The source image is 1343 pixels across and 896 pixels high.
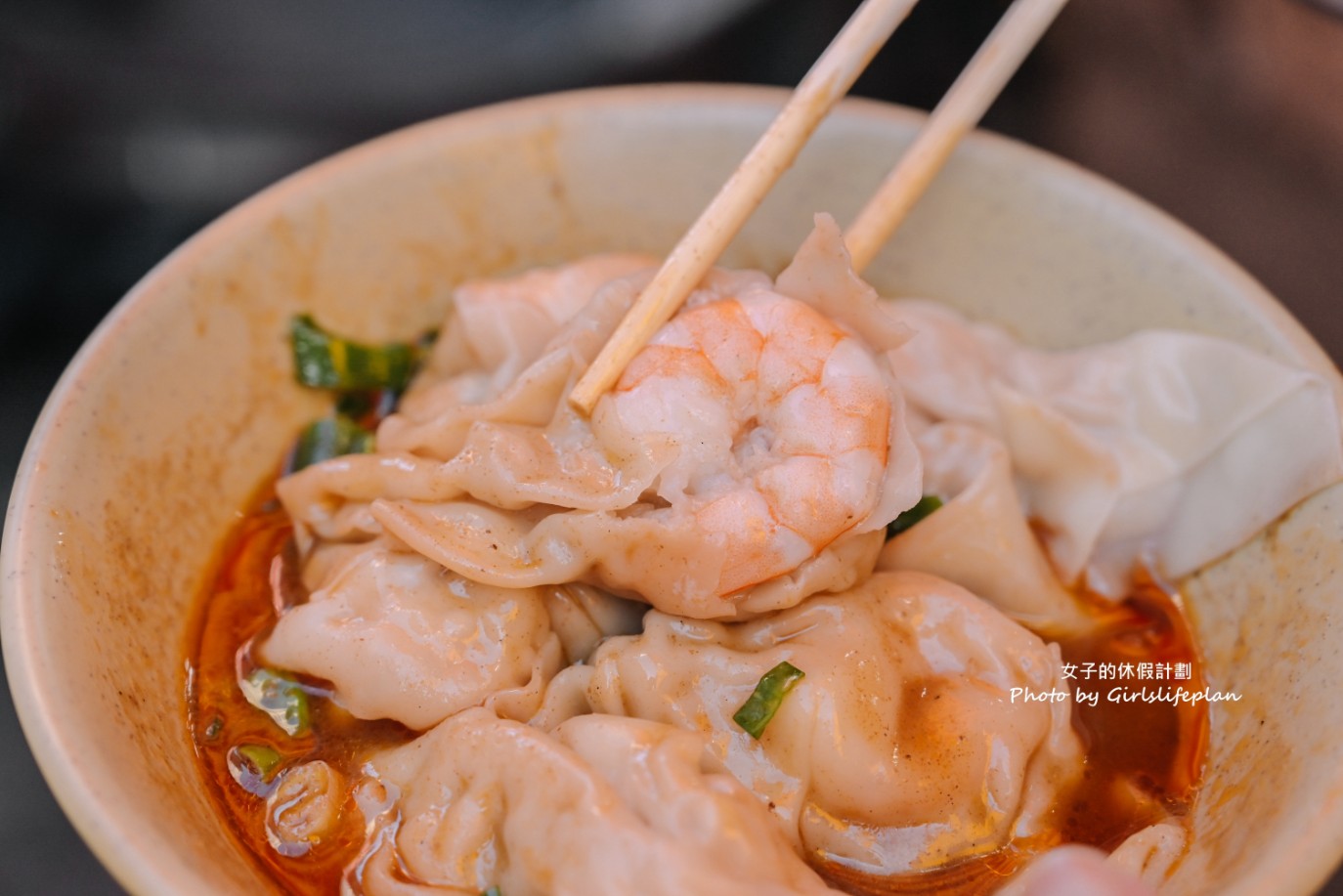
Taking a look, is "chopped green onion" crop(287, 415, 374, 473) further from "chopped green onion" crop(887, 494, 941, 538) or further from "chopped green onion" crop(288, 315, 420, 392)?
"chopped green onion" crop(887, 494, 941, 538)

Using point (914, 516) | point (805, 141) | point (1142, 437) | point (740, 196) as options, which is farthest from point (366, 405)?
point (1142, 437)

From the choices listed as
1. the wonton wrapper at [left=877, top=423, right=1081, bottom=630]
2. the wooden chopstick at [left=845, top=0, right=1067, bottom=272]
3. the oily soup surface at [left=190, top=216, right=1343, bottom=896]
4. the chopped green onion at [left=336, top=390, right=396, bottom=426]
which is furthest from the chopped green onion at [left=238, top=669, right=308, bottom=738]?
the wooden chopstick at [left=845, top=0, right=1067, bottom=272]

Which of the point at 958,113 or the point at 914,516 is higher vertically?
the point at 958,113

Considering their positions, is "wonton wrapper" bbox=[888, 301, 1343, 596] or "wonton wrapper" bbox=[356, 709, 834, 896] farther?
"wonton wrapper" bbox=[888, 301, 1343, 596]

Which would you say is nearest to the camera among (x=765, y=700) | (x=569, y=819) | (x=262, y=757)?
(x=569, y=819)

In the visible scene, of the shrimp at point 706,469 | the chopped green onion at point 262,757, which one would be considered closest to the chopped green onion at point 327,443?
the shrimp at point 706,469

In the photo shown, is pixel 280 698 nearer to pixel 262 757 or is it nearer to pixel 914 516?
pixel 262 757
